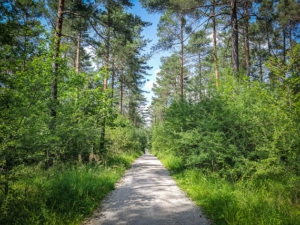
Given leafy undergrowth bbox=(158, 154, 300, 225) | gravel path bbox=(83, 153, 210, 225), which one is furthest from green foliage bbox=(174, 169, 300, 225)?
gravel path bbox=(83, 153, 210, 225)

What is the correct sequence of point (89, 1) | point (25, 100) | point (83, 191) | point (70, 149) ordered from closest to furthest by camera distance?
1. point (25, 100)
2. point (83, 191)
3. point (70, 149)
4. point (89, 1)

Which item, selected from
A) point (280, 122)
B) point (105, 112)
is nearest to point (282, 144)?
point (280, 122)

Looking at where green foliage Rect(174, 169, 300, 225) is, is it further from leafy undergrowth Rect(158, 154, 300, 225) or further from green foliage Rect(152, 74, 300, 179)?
green foliage Rect(152, 74, 300, 179)

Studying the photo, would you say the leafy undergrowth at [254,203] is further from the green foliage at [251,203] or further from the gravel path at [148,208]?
the gravel path at [148,208]

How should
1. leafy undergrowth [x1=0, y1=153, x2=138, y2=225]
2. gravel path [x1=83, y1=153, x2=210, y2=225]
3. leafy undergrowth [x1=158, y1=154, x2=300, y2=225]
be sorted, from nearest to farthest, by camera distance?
1. leafy undergrowth [x1=158, y1=154, x2=300, y2=225]
2. leafy undergrowth [x1=0, y1=153, x2=138, y2=225]
3. gravel path [x1=83, y1=153, x2=210, y2=225]

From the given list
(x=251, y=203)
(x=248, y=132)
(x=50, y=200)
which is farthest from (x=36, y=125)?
(x=248, y=132)

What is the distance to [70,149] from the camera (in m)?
7.82

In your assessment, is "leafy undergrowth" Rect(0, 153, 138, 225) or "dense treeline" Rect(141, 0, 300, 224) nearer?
"leafy undergrowth" Rect(0, 153, 138, 225)

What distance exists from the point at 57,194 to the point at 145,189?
117 inches

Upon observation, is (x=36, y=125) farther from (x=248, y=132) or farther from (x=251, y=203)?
(x=248, y=132)

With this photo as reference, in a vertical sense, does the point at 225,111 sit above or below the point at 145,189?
above

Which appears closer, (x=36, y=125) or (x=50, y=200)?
(x=36, y=125)

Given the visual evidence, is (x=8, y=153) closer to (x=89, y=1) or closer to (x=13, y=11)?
(x=13, y=11)

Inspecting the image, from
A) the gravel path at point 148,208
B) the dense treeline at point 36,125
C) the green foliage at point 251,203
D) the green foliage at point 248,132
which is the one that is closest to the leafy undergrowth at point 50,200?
the dense treeline at point 36,125
